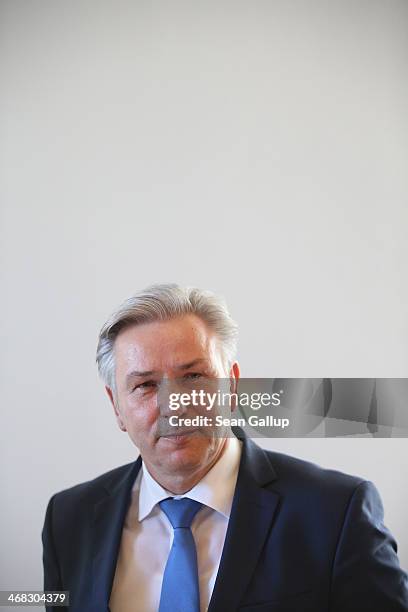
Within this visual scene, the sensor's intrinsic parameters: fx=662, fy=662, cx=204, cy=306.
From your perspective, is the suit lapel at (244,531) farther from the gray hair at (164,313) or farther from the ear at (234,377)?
the gray hair at (164,313)

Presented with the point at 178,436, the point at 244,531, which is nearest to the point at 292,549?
the point at 244,531

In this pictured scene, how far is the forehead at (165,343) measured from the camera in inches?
55.6

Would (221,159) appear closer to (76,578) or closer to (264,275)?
(264,275)

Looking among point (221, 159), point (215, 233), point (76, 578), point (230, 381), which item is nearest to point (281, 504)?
point (230, 381)

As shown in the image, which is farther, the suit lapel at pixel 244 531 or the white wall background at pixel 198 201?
the white wall background at pixel 198 201

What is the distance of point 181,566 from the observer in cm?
138

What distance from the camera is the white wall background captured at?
1.82 m

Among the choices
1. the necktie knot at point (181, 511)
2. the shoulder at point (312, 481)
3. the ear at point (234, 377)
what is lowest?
the necktie knot at point (181, 511)

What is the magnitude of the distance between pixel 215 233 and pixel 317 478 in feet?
2.51

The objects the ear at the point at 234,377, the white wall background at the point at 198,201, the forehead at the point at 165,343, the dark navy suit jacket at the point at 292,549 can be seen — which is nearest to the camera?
the dark navy suit jacket at the point at 292,549

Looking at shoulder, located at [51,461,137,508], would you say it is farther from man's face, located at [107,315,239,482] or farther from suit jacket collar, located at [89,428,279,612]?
man's face, located at [107,315,239,482]

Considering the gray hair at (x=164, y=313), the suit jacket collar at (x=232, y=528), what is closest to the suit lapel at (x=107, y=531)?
the suit jacket collar at (x=232, y=528)

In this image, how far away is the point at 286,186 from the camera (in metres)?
1.87

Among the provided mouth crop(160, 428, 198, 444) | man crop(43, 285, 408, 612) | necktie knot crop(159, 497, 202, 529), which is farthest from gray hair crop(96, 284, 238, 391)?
necktie knot crop(159, 497, 202, 529)
